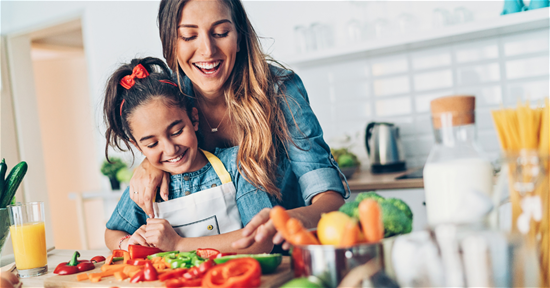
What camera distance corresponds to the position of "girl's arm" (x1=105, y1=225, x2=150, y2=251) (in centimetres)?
110

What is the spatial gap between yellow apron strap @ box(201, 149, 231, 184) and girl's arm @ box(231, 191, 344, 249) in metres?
0.27

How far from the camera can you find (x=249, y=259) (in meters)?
0.75

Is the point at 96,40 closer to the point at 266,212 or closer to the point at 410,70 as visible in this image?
the point at 410,70

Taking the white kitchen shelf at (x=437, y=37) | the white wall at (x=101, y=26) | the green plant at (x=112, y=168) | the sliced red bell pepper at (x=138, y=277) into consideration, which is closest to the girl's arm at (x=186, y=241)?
the sliced red bell pepper at (x=138, y=277)

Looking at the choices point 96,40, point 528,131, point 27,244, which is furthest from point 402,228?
point 96,40

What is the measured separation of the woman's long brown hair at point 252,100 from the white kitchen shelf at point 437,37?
4.15 ft

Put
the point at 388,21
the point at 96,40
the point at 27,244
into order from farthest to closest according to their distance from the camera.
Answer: the point at 96,40, the point at 388,21, the point at 27,244

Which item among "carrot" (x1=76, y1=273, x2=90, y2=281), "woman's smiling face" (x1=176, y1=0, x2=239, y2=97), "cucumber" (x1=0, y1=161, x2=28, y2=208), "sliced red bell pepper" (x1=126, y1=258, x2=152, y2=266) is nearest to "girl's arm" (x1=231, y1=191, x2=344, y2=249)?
"sliced red bell pepper" (x1=126, y1=258, x2=152, y2=266)

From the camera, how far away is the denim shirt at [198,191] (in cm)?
128

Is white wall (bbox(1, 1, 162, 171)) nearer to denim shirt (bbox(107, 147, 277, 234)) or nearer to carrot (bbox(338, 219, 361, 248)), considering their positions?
denim shirt (bbox(107, 147, 277, 234))

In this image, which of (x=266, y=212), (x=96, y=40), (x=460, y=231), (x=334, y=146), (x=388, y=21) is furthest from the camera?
(x=96, y=40)

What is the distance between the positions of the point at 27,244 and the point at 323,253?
78cm

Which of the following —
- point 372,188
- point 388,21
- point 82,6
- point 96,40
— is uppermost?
point 82,6

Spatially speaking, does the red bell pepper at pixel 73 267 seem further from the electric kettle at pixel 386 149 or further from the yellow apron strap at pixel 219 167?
the electric kettle at pixel 386 149
